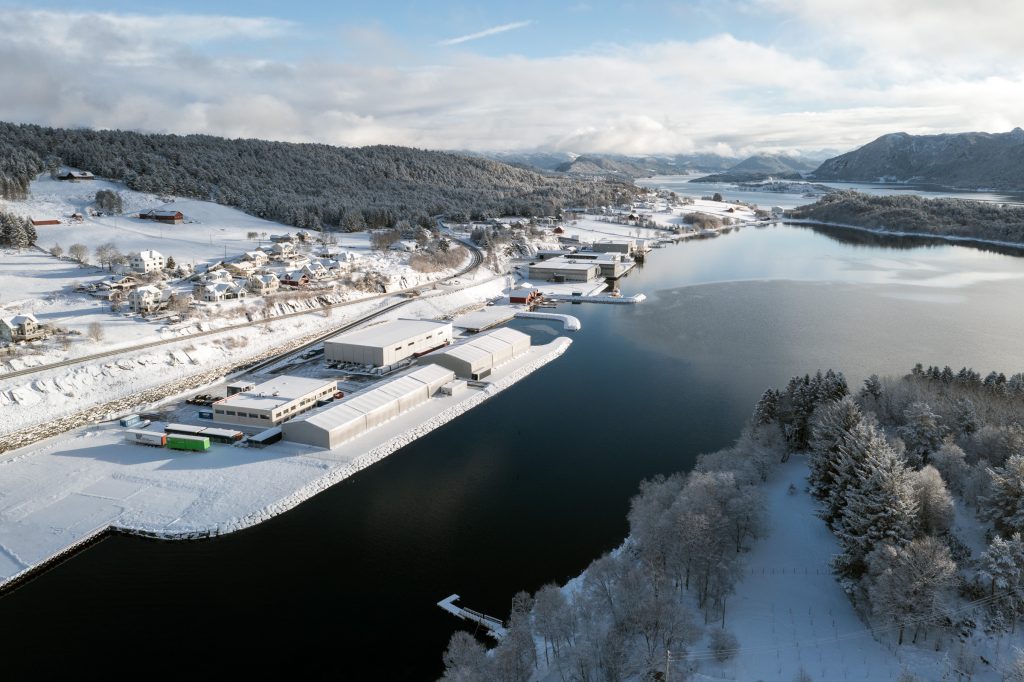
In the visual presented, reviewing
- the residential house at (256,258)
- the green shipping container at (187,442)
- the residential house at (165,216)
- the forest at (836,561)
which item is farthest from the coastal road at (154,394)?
the residential house at (165,216)

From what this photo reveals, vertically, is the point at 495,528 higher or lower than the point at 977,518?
lower

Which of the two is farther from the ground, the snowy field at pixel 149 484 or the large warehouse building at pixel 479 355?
the large warehouse building at pixel 479 355

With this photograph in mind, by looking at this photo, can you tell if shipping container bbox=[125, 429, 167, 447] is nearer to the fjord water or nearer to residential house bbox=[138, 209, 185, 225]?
the fjord water

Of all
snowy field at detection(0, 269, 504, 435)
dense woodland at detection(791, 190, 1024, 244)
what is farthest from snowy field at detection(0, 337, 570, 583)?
dense woodland at detection(791, 190, 1024, 244)

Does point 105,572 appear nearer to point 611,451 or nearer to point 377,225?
point 611,451

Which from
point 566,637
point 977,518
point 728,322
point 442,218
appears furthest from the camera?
point 442,218

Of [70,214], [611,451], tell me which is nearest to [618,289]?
[611,451]

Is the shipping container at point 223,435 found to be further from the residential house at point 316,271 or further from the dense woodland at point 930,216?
the dense woodland at point 930,216
